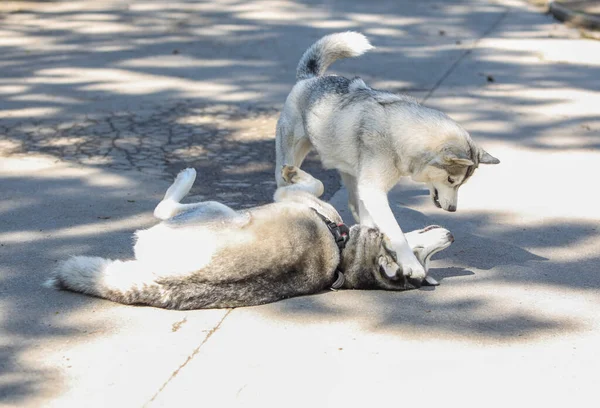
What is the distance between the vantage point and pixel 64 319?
4605mm

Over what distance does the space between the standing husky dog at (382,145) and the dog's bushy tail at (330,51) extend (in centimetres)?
30

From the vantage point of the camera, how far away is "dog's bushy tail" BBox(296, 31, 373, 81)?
20.2 ft

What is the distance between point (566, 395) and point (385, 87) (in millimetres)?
5757

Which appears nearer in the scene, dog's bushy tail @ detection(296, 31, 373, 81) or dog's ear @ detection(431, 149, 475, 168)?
dog's ear @ detection(431, 149, 475, 168)

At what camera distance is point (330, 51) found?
6.32 meters

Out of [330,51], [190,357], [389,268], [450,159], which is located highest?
[330,51]

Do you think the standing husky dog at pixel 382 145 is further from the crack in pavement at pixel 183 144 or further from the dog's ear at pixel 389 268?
the crack in pavement at pixel 183 144

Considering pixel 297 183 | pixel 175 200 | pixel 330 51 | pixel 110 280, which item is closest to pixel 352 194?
pixel 297 183

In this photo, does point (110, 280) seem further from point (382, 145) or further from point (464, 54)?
point (464, 54)

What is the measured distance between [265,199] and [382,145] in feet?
4.36

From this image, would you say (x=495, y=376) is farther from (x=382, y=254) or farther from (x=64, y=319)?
(x=64, y=319)

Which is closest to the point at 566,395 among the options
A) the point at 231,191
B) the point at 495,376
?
the point at 495,376

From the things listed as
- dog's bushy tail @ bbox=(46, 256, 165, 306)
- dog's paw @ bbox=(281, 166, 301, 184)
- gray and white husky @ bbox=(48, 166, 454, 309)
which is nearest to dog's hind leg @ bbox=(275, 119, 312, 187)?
dog's paw @ bbox=(281, 166, 301, 184)

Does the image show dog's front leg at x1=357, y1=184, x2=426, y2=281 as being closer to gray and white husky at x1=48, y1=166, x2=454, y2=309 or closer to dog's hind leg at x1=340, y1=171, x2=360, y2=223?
gray and white husky at x1=48, y1=166, x2=454, y2=309
